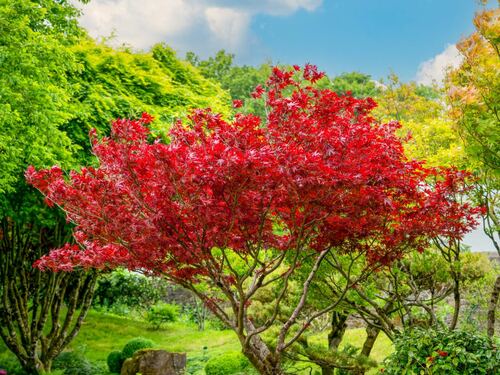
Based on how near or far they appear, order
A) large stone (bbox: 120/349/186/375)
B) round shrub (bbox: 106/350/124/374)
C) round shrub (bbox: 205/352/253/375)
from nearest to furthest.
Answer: round shrub (bbox: 205/352/253/375), large stone (bbox: 120/349/186/375), round shrub (bbox: 106/350/124/374)

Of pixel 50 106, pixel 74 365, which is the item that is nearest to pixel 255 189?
pixel 50 106

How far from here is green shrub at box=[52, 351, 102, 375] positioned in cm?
1308

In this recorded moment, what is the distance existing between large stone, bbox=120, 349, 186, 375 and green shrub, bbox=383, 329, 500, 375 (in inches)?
279

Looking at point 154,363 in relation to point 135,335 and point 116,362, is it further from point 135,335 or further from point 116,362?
point 135,335

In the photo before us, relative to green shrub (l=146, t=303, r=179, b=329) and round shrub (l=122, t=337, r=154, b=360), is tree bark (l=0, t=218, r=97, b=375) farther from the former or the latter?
green shrub (l=146, t=303, r=179, b=329)

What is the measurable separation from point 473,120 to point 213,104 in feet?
27.0

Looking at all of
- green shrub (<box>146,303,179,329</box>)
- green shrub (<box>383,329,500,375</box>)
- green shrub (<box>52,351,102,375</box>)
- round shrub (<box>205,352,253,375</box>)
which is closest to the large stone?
green shrub (<box>52,351,102,375</box>)

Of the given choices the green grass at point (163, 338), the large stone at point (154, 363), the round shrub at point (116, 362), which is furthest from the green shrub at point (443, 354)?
the round shrub at point (116, 362)

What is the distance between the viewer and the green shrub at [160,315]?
2012 cm

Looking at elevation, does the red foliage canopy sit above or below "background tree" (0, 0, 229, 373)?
below

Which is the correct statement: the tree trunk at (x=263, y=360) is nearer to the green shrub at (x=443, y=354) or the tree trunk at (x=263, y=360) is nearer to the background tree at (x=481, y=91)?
the green shrub at (x=443, y=354)

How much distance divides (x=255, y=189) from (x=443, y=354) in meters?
3.46

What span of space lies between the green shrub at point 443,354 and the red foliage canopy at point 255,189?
1.33 metres

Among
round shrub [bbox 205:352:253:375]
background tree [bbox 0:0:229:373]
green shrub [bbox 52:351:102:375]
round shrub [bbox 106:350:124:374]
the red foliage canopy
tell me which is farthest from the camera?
round shrub [bbox 106:350:124:374]
